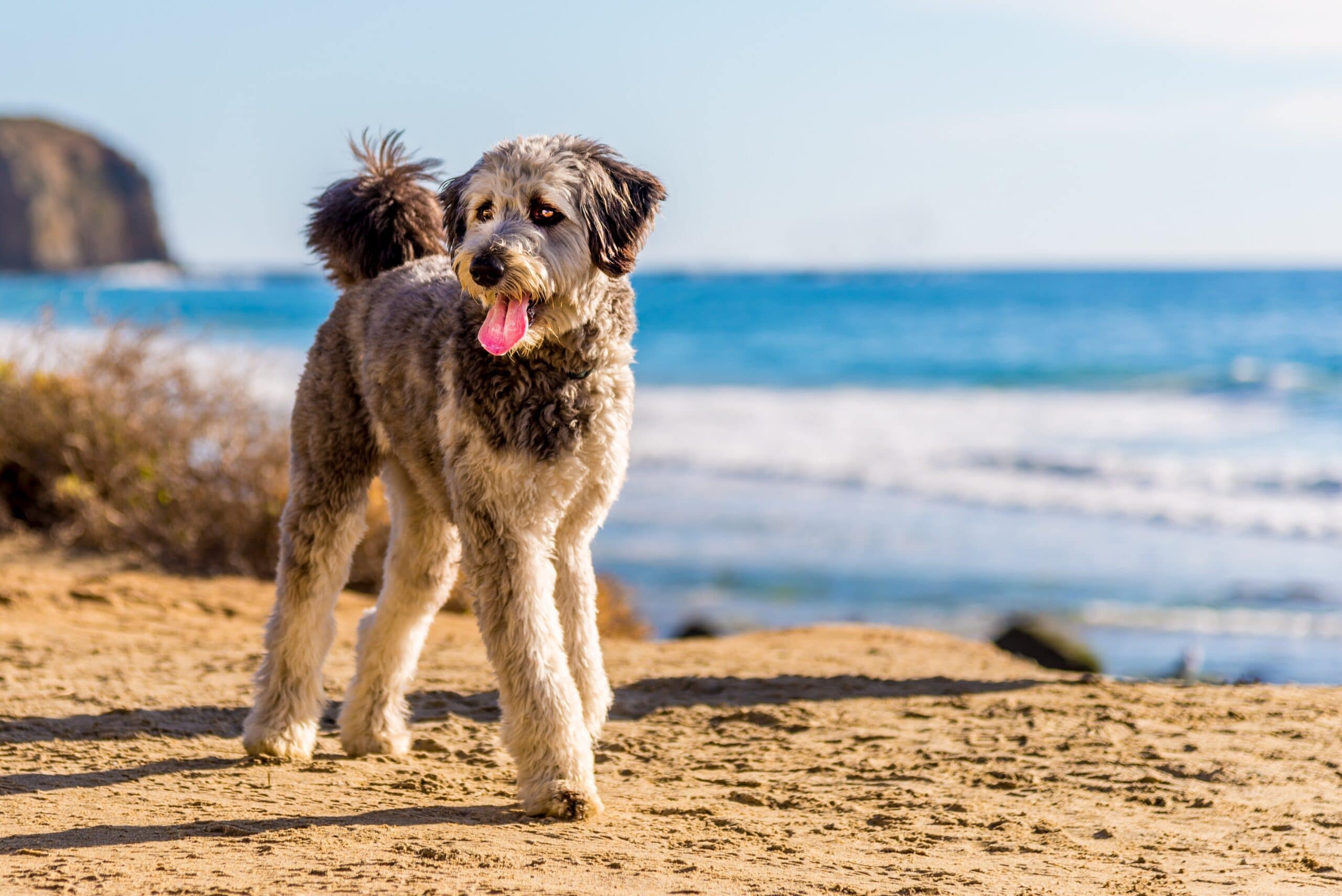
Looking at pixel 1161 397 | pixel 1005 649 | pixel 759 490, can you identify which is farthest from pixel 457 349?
pixel 1161 397

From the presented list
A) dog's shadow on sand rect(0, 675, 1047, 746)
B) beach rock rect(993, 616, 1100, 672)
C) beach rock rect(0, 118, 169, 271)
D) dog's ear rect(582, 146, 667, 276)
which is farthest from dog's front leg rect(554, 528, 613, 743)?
beach rock rect(0, 118, 169, 271)

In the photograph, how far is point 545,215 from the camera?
466cm

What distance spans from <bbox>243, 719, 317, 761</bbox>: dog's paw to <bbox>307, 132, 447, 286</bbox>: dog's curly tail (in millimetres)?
2012

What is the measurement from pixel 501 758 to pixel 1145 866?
2.75 m

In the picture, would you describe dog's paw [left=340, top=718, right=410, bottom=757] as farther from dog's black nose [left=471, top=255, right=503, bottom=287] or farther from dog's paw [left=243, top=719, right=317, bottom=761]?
dog's black nose [left=471, top=255, right=503, bottom=287]

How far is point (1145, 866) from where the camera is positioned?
461 centimetres

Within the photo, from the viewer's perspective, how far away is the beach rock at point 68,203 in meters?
106

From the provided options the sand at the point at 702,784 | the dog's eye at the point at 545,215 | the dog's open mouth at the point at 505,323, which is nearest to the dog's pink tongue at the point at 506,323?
the dog's open mouth at the point at 505,323

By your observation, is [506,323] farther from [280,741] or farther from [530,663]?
[280,741]

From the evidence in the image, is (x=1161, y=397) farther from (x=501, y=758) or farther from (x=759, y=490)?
(x=501, y=758)

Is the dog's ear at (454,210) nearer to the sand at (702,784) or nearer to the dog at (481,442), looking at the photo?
the dog at (481,442)

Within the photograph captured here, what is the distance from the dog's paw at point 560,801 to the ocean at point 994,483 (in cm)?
581

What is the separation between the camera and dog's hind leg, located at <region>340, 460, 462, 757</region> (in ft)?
18.8

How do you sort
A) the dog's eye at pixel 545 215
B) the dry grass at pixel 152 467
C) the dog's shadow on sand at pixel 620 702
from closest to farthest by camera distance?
the dog's eye at pixel 545 215 < the dog's shadow on sand at pixel 620 702 < the dry grass at pixel 152 467
